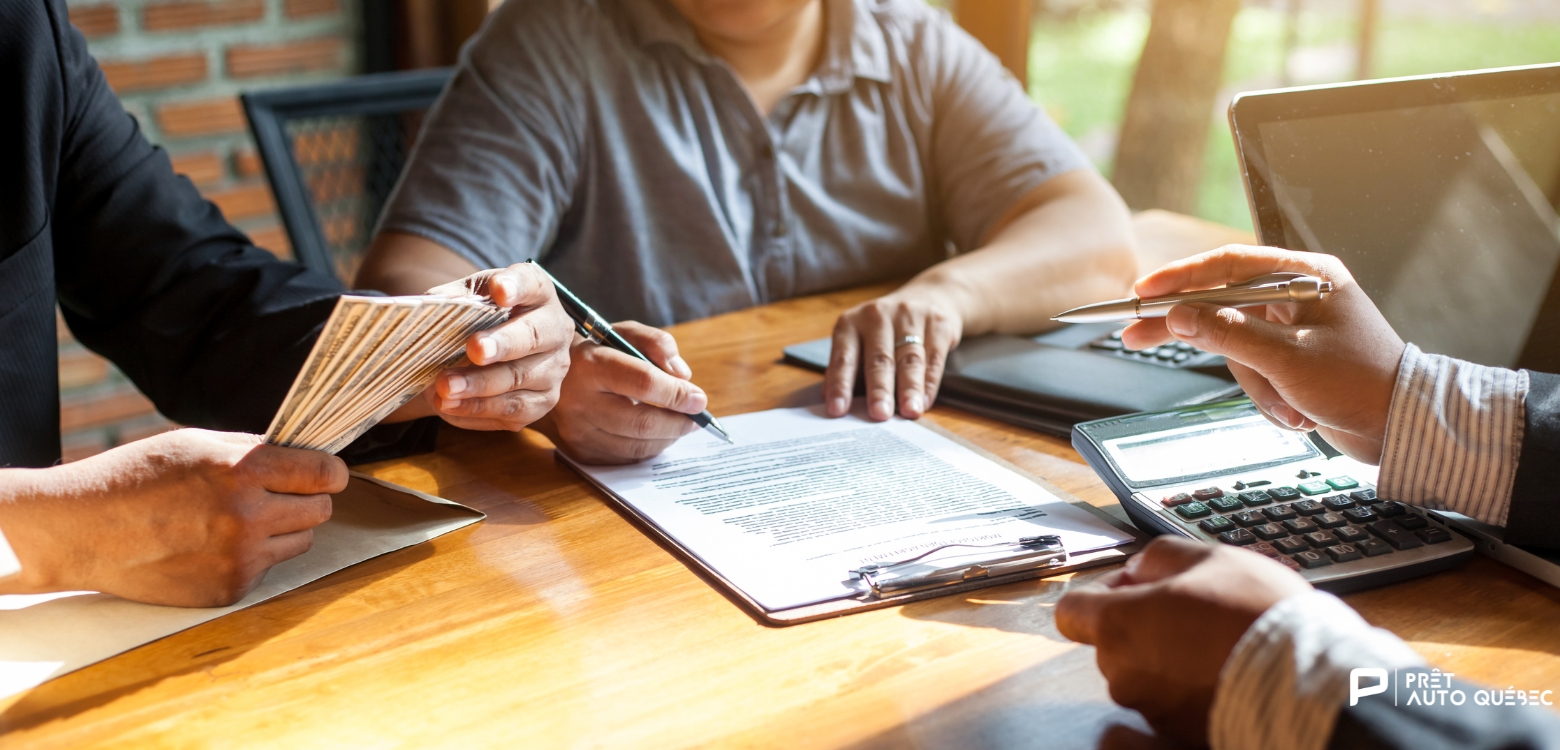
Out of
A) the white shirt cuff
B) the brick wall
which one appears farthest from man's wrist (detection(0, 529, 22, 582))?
the brick wall

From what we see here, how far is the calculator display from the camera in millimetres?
763

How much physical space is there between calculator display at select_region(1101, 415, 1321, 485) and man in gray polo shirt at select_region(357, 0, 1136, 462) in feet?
1.04

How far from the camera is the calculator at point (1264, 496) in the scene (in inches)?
26.0

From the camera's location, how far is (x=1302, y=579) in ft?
1.87

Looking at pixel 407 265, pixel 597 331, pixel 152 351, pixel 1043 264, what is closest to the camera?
pixel 597 331

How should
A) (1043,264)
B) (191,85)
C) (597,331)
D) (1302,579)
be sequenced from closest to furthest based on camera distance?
(1302,579) < (597,331) < (1043,264) < (191,85)

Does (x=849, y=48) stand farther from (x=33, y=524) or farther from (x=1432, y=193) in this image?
(x=33, y=524)

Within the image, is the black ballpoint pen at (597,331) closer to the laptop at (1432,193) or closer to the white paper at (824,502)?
the white paper at (824,502)

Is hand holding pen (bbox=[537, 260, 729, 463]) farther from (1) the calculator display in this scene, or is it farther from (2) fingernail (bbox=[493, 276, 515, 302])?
(1) the calculator display

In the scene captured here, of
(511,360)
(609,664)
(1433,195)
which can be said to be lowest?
(609,664)

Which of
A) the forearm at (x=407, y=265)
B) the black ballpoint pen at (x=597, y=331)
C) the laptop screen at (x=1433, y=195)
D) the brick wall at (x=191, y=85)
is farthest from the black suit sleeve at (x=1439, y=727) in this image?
the brick wall at (x=191, y=85)

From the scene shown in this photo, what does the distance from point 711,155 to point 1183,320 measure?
844mm

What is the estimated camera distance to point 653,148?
1410 mm

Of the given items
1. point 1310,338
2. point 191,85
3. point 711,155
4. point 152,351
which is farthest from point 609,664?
point 191,85
